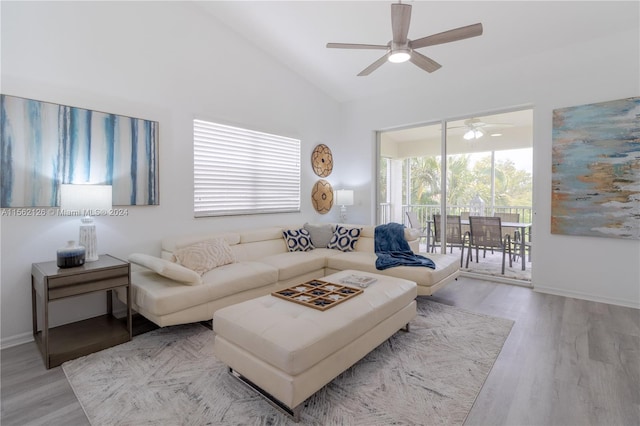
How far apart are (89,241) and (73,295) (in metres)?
0.53

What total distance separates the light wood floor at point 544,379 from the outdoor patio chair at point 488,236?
1425 millimetres

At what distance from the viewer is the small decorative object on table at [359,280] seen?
2.61 m

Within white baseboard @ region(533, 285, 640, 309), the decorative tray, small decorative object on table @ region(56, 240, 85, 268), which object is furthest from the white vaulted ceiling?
small decorative object on table @ region(56, 240, 85, 268)

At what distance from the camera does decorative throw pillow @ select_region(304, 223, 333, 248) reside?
4.56m

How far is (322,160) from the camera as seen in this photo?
5.62 meters

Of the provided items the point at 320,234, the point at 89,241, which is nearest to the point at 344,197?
the point at 320,234

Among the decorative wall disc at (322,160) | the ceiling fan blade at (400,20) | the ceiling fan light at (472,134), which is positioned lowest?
the decorative wall disc at (322,160)

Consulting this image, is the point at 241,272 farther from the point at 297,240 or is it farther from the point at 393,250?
the point at 393,250

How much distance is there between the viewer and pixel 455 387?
6.43 feet

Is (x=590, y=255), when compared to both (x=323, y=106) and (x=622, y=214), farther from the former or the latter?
(x=323, y=106)

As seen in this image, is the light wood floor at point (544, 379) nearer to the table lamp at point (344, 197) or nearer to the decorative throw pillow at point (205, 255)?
the decorative throw pillow at point (205, 255)

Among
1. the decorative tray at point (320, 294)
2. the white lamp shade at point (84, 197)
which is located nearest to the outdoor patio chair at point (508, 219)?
the decorative tray at point (320, 294)

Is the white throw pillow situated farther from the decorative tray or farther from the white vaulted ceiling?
the white vaulted ceiling

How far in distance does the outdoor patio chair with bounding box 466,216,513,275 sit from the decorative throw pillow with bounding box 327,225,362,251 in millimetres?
1764
